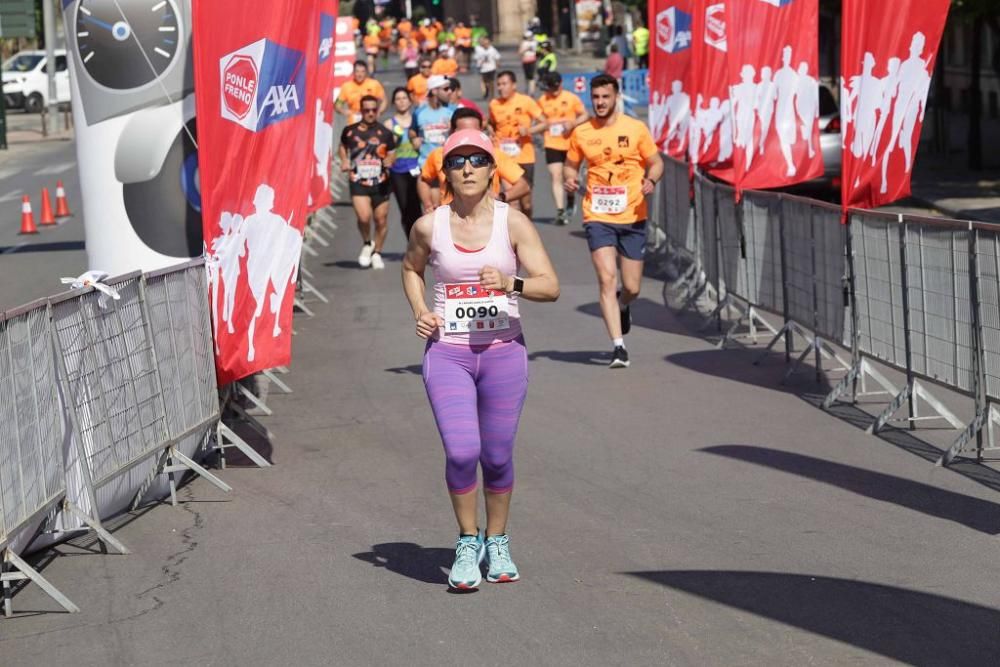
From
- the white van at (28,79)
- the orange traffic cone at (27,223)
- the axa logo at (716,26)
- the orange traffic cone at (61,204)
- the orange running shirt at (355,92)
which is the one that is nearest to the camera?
the axa logo at (716,26)

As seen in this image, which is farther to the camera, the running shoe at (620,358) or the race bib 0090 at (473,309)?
the running shoe at (620,358)

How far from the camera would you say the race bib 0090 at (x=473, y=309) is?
7195 mm

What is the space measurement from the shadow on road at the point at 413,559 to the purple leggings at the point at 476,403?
0.44m

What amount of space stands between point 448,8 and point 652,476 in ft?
383

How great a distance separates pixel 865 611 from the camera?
6695 mm

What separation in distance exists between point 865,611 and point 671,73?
1248 cm

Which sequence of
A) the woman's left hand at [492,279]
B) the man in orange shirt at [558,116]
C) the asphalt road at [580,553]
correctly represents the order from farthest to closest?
the man in orange shirt at [558,116] → the woman's left hand at [492,279] → the asphalt road at [580,553]

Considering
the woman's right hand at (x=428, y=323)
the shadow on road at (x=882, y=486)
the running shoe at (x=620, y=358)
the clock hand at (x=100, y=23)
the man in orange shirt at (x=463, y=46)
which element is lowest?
the shadow on road at (x=882, y=486)

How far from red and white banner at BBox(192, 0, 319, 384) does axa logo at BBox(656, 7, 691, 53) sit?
25.8 feet

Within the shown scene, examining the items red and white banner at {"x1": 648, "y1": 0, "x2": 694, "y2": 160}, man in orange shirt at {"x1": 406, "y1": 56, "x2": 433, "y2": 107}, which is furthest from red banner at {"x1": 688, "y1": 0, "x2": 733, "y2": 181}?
man in orange shirt at {"x1": 406, "y1": 56, "x2": 433, "y2": 107}

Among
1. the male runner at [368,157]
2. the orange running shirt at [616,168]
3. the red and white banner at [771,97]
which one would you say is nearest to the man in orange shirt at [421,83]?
the male runner at [368,157]

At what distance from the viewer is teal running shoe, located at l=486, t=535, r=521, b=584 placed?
7270 millimetres

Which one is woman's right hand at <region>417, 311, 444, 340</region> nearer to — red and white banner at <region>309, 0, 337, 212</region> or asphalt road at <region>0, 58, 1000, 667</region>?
asphalt road at <region>0, 58, 1000, 667</region>

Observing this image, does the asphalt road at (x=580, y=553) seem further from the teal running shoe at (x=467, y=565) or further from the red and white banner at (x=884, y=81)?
the red and white banner at (x=884, y=81)
